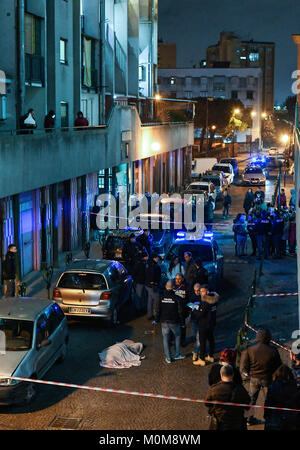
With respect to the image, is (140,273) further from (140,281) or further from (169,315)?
(169,315)

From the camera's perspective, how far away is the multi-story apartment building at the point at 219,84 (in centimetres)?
12519

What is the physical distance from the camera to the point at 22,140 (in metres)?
20.3

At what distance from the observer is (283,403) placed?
30.9 ft

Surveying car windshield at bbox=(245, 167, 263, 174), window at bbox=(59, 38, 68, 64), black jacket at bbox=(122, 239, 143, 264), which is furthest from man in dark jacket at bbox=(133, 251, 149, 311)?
car windshield at bbox=(245, 167, 263, 174)

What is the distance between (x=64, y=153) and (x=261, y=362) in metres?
14.6

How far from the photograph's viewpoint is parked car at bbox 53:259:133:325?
16.2 m

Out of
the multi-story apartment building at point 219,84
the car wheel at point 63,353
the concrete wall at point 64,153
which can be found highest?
the multi-story apartment building at point 219,84

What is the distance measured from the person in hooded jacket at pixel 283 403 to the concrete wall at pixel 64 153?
11.1 metres

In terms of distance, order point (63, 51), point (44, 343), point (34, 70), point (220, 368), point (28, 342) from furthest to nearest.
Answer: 1. point (63, 51)
2. point (34, 70)
3. point (44, 343)
4. point (28, 342)
5. point (220, 368)

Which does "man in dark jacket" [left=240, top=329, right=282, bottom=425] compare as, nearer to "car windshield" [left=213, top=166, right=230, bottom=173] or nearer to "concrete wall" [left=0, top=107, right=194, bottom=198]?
"concrete wall" [left=0, top=107, right=194, bottom=198]

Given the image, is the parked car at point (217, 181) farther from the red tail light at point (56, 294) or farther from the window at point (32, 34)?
the red tail light at point (56, 294)

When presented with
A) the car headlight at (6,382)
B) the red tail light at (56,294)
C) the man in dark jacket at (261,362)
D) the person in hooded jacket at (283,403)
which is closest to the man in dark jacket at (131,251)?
the red tail light at (56,294)

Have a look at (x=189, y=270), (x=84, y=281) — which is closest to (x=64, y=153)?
(x=189, y=270)
